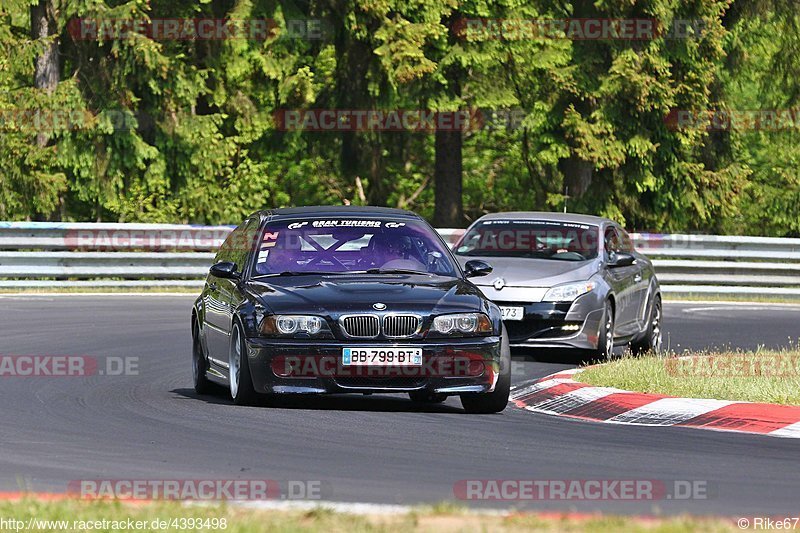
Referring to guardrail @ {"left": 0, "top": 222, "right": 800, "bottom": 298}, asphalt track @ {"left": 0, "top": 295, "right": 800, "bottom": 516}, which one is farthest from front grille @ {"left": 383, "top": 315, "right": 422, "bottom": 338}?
guardrail @ {"left": 0, "top": 222, "right": 800, "bottom": 298}

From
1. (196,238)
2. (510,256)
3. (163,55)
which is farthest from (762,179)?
(510,256)

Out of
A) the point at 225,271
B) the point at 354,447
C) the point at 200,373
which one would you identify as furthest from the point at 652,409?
the point at 200,373

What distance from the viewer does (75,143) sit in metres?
34.3

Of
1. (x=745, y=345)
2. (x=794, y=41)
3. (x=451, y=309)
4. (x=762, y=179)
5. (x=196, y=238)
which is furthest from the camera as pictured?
(x=762, y=179)

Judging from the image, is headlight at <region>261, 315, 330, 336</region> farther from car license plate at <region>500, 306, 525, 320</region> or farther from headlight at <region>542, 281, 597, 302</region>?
headlight at <region>542, 281, 597, 302</region>

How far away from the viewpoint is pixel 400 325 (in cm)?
1188

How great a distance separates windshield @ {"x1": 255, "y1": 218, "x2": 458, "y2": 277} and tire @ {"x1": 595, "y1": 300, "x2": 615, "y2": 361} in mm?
4053

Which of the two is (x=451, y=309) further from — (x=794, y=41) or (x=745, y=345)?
(x=794, y=41)

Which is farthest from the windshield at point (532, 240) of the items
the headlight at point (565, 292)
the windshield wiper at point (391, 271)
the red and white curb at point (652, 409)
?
the windshield wiper at point (391, 271)

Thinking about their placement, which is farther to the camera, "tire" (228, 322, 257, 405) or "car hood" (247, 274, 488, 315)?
"tire" (228, 322, 257, 405)

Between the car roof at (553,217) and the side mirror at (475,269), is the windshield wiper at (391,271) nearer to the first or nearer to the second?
the side mirror at (475,269)

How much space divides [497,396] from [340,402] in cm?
130

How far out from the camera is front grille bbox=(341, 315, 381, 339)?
1185cm

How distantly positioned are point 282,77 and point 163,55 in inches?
138
